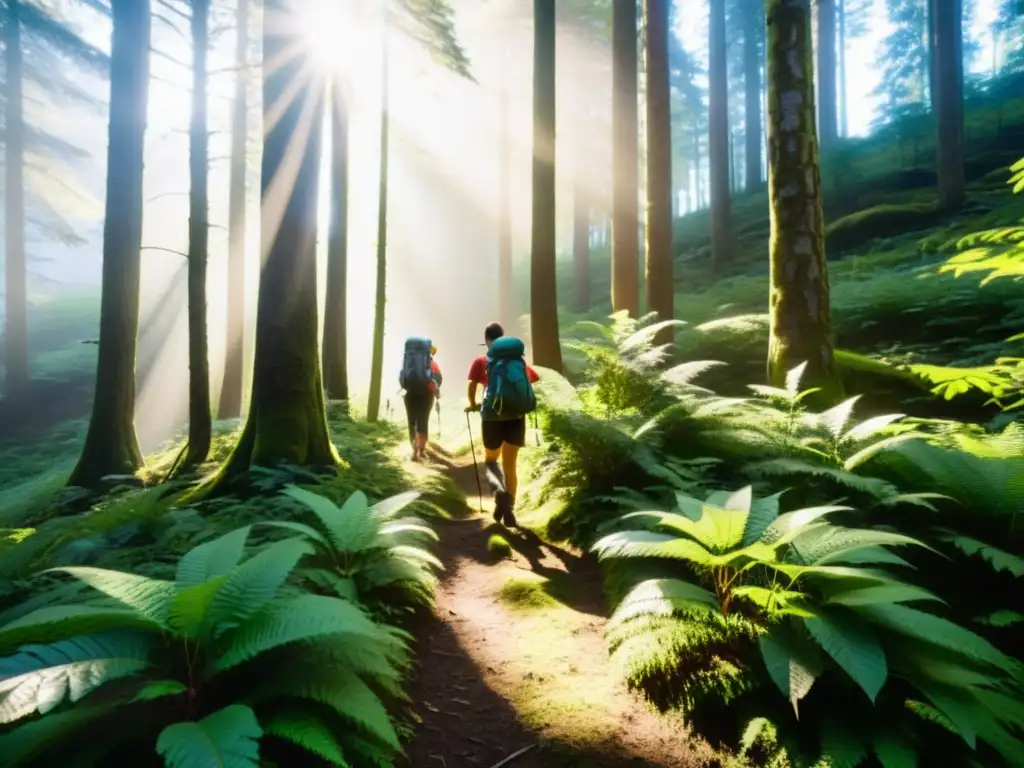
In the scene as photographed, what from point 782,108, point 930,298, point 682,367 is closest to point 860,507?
point 682,367

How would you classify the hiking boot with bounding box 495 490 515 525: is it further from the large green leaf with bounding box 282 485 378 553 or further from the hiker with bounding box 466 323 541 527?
the large green leaf with bounding box 282 485 378 553

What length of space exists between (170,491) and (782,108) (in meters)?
8.57

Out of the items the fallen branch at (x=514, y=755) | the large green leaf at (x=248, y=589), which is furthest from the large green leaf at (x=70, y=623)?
the fallen branch at (x=514, y=755)

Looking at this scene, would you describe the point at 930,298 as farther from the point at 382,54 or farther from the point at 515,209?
the point at 515,209

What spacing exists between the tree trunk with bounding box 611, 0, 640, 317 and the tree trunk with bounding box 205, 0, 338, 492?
6208 mm

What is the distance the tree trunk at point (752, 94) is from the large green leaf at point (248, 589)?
3167 centimetres

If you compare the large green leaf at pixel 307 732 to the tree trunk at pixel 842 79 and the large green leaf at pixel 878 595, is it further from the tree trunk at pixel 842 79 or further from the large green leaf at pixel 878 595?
the tree trunk at pixel 842 79

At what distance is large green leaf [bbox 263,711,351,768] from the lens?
1.96 metres

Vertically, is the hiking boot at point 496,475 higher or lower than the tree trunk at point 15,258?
lower

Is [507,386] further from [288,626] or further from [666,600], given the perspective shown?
[288,626]

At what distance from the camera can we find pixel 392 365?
3122cm

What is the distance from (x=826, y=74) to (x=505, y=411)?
27690 mm

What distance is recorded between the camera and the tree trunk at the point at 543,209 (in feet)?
33.0

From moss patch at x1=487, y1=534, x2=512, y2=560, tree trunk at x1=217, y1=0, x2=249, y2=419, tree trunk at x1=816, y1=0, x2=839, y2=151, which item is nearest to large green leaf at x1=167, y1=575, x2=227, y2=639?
moss patch at x1=487, y1=534, x2=512, y2=560
